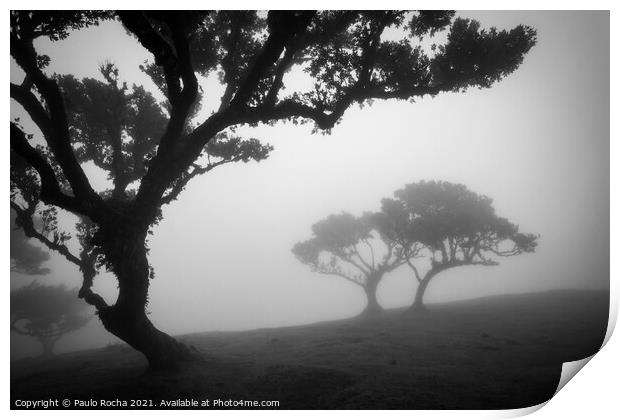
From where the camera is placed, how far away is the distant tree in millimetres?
25703

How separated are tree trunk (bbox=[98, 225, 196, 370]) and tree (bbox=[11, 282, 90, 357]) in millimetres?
35054

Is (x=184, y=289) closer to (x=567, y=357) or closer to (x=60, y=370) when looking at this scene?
(x=60, y=370)

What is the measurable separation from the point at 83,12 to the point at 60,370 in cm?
1258

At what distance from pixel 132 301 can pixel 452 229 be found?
79.7 feet

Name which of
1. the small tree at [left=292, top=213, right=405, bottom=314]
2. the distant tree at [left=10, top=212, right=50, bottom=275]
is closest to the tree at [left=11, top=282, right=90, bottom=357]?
the distant tree at [left=10, top=212, right=50, bottom=275]

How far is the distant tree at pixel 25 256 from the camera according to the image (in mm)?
25703

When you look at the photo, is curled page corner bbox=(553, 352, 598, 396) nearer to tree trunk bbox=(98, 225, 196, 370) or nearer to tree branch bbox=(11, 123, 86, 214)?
tree trunk bbox=(98, 225, 196, 370)

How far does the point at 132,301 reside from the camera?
9328 mm

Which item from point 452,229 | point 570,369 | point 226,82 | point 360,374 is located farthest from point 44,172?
point 452,229

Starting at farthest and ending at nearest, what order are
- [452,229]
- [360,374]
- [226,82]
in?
[452,229] → [226,82] → [360,374]

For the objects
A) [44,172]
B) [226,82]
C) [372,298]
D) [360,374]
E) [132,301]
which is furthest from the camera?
[372,298]

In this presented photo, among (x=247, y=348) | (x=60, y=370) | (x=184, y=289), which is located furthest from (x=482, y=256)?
(x=184, y=289)

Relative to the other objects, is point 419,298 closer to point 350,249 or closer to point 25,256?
point 350,249
